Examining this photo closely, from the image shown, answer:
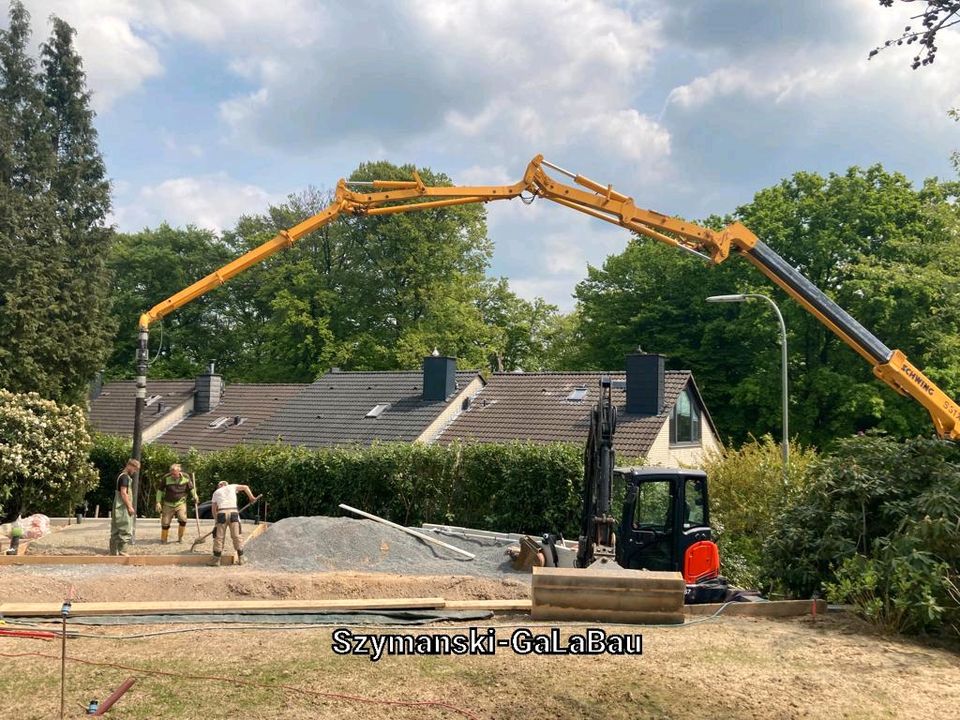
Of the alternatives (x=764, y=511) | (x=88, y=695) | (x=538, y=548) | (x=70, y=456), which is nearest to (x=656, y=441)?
(x=764, y=511)

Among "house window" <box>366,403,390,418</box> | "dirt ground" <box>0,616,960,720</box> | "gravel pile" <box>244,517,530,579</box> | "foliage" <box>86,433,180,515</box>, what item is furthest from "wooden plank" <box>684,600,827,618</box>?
"house window" <box>366,403,390,418</box>

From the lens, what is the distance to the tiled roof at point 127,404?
37.0 meters

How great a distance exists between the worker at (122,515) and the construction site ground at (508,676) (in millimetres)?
Answer: 5448

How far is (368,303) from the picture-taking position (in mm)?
40344

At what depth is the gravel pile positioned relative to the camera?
14031 millimetres

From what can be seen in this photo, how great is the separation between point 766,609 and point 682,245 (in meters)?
6.31

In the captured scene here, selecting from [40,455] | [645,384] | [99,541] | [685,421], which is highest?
[645,384]

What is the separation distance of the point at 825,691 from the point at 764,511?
402 inches

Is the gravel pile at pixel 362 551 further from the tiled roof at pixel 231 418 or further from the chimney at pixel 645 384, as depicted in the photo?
the tiled roof at pixel 231 418

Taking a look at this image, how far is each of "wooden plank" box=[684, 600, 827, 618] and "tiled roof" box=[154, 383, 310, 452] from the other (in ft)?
83.3

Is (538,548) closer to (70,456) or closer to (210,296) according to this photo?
(70,456)

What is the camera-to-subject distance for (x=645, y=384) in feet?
79.6

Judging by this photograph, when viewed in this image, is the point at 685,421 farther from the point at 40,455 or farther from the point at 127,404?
the point at 127,404

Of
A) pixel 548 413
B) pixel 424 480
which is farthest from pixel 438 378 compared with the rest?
pixel 424 480
